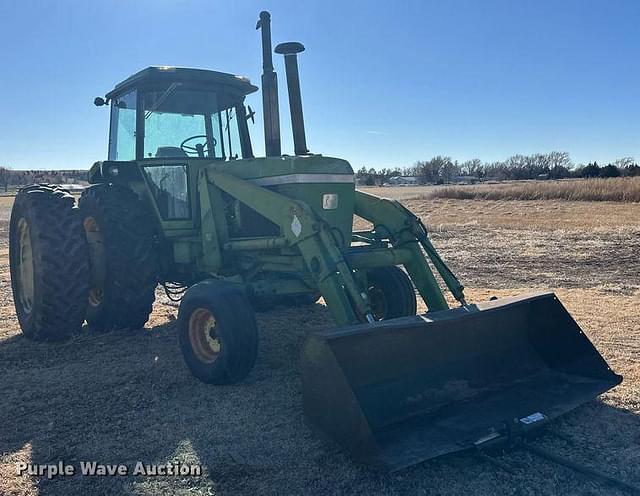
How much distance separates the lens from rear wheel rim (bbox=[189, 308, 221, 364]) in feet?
15.9

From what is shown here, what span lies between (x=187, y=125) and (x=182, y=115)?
124 millimetres

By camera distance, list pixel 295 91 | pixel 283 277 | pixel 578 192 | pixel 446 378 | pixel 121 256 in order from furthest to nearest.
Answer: pixel 578 192 → pixel 121 256 → pixel 295 91 → pixel 283 277 → pixel 446 378

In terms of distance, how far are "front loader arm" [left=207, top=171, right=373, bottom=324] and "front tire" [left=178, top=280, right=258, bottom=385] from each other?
0.65 m

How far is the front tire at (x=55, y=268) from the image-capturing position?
5.66 meters

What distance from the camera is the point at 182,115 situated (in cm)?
648

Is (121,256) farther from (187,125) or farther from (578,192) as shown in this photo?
(578,192)

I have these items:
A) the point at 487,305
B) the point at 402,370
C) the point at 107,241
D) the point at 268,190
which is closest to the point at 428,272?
the point at 487,305

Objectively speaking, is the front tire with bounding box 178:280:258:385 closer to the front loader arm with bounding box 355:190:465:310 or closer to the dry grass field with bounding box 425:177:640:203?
the front loader arm with bounding box 355:190:465:310

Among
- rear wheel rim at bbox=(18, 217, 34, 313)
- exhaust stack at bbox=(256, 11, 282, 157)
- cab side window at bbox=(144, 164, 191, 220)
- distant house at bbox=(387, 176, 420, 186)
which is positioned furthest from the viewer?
distant house at bbox=(387, 176, 420, 186)

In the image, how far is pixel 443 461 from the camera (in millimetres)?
3475

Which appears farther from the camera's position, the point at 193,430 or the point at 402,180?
the point at 402,180

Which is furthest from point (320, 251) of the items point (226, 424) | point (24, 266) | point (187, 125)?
point (24, 266)

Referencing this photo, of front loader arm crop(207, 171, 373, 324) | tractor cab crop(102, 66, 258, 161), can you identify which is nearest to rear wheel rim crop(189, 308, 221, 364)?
front loader arm crop(207, 171, 373, 324)

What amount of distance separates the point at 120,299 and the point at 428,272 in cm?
327
